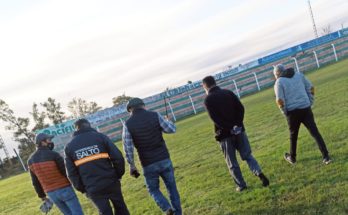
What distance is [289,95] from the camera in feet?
25.7

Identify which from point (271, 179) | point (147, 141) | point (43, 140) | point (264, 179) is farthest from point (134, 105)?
point (271, 179)

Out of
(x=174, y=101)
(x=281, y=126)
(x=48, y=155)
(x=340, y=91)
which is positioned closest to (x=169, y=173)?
(x=48, y=155)

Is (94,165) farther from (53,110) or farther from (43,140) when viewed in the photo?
(53,110)

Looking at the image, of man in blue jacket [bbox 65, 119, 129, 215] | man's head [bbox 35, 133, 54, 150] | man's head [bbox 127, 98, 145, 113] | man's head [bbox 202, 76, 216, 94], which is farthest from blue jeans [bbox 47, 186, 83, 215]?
man's head [bbox 202, 76, 216, 94]

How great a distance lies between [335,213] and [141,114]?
3.31 m

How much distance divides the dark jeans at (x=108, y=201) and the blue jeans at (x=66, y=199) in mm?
1380

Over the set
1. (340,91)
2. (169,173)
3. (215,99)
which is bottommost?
(340,91)

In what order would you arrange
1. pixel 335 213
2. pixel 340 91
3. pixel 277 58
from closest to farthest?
pixel 335 213, pixel 340 91, pixel 277 58

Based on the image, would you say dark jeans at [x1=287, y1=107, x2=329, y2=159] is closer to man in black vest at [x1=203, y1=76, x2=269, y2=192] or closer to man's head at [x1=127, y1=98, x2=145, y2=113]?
man in black vest at [x1=203, y1=76, x2=269, y2=192]

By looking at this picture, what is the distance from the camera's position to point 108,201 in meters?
6.05

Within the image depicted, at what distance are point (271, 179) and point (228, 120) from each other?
158cm

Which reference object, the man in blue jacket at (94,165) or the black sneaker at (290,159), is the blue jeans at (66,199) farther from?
the black sneaker at (290,159)

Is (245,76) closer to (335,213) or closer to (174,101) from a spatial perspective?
(174,101)

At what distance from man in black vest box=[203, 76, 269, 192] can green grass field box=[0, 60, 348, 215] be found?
640 millimetres
